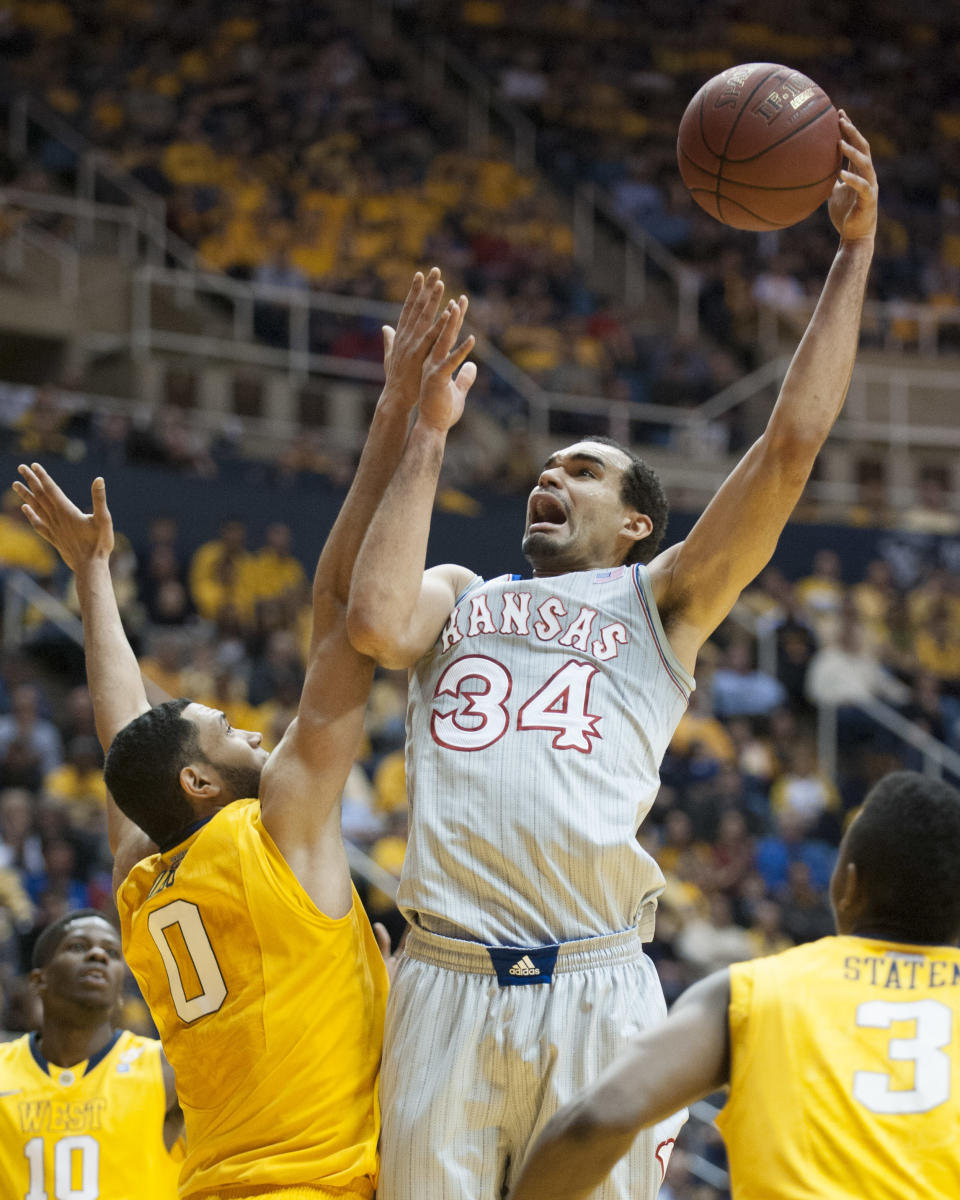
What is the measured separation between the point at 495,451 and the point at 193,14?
6.52m

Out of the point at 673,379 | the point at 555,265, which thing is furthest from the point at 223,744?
the point at 555,265

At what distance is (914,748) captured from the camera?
12414 mm

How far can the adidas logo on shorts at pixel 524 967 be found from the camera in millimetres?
3279

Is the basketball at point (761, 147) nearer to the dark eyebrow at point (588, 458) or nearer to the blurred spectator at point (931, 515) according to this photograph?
the dark eyebrow at point (588, 458)

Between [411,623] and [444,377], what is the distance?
533 millimetres

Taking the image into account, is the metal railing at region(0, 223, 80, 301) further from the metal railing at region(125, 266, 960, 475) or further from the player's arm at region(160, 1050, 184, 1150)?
the player's arm at region(160, 1050, 184, 1150)

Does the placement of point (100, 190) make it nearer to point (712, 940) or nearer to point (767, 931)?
point (712, 940)

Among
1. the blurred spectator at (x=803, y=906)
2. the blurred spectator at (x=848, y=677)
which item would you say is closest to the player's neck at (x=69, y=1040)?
the blurred spectator at (x=803, y=906)

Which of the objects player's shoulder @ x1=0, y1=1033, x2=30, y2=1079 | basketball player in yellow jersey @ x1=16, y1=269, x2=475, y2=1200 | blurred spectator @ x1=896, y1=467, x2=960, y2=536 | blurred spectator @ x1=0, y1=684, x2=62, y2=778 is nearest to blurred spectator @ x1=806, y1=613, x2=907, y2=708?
blurred spectator @ x1=896, y1=467, x2=960, y2=536

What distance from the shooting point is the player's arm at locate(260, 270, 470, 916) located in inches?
132

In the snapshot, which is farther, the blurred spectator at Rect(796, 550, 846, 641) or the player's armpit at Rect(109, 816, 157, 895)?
the blurred spectator at Rect(796, 550, 846, 641)

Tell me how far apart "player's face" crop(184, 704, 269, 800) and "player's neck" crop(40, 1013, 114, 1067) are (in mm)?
1928

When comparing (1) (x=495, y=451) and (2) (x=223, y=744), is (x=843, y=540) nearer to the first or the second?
(1) (x=495, y=451)

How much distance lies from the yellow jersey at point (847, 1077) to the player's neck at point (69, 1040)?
3.05 m
